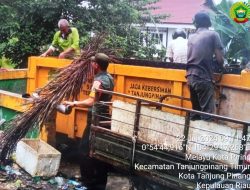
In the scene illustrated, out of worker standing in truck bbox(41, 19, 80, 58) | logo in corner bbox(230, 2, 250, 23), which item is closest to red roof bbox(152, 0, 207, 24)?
logo in corner bbox(230, 2, 250, 23)

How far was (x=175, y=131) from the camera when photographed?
345 centimetres

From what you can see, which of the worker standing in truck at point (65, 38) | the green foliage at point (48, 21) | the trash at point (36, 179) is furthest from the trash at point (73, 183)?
the green foliage at point (48, 21)

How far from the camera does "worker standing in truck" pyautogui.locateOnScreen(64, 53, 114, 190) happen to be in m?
4.30

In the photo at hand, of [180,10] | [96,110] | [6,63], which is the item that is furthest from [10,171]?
[180,10]

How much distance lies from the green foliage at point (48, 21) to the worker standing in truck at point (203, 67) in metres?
5.28

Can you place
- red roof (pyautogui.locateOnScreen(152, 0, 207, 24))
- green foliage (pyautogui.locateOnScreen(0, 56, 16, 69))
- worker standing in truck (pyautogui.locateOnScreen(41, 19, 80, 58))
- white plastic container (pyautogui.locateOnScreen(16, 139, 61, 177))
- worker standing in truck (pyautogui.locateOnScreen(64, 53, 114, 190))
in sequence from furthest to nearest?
red roof (pyautogui.locateOnScreen(152, 0, 207, 24)), green foliage (pyautogui.locateOnScreen(0, 56, 16, 69)), worker standing in truck (pyautogui.locateOnScreen(41, 19, 80, 58)), white plastic container (pyautogui.locateOnScreen(16, 139, 61, 177)), worker standing in truck (pyautogui.locateOnScreen(64, 53, 114, 190))

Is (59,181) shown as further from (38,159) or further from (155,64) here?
(155,64)

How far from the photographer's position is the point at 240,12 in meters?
7.18

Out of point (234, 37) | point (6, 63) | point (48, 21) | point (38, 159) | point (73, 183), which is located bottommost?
point (73, 183)

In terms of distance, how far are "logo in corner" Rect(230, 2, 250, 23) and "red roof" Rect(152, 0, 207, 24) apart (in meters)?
8.16

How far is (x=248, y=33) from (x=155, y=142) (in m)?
4.09

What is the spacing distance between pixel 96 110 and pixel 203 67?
46.7 inches

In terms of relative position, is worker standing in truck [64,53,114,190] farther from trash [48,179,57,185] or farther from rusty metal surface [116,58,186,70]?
rusty metal surface [116,58,186,70]

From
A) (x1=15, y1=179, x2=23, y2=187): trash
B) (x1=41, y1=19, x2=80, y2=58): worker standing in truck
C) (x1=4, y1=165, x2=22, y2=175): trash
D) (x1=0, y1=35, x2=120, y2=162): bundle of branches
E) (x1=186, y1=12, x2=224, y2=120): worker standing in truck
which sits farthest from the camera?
(x1=41, y1=19, x2=80, y2=58): worker standing in truck
